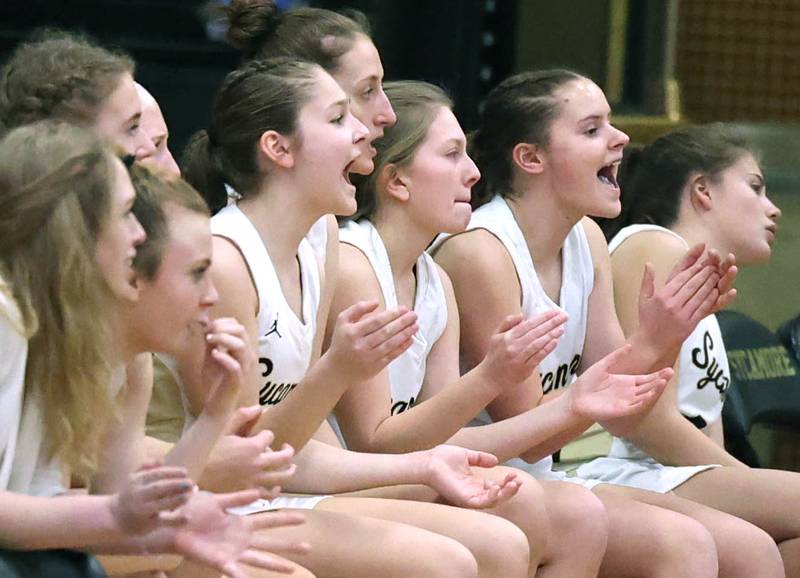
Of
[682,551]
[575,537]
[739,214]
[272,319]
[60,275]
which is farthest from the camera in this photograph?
[739,214]

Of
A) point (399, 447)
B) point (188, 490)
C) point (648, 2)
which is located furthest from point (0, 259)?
point (648, 2)

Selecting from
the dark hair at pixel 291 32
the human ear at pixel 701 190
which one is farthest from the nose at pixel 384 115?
the human ear at pixel 701 190

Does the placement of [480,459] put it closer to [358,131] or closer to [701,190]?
[358,131]

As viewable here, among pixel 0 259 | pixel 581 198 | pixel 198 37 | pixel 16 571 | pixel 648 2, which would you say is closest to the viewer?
pixel 16 571

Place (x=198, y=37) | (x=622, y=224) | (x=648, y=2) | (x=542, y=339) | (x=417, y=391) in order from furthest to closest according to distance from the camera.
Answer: (x=648, y=2) < (x=198, y=37) < (x=622, y=224) < (x=417, y=391) < (x=542, y=339)

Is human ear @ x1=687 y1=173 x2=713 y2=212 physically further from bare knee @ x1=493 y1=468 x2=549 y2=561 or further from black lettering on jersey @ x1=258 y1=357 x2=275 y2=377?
black lettering on jersey @ x1=258 y1=357 x2=275 y2=377

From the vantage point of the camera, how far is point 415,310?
9.28ft

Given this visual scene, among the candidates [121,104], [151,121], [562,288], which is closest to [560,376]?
[562,288]

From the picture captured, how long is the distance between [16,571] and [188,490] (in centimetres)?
20

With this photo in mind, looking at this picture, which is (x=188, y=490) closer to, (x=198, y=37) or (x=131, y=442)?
(x=131, y=442)

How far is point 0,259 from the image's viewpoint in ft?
6.51

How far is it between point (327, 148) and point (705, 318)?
1.03m

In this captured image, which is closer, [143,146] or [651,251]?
[143,146]

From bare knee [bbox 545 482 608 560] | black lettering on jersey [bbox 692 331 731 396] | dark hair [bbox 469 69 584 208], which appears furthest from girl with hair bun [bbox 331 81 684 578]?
black lettering on jersey [bbox 692 331 731 396]
